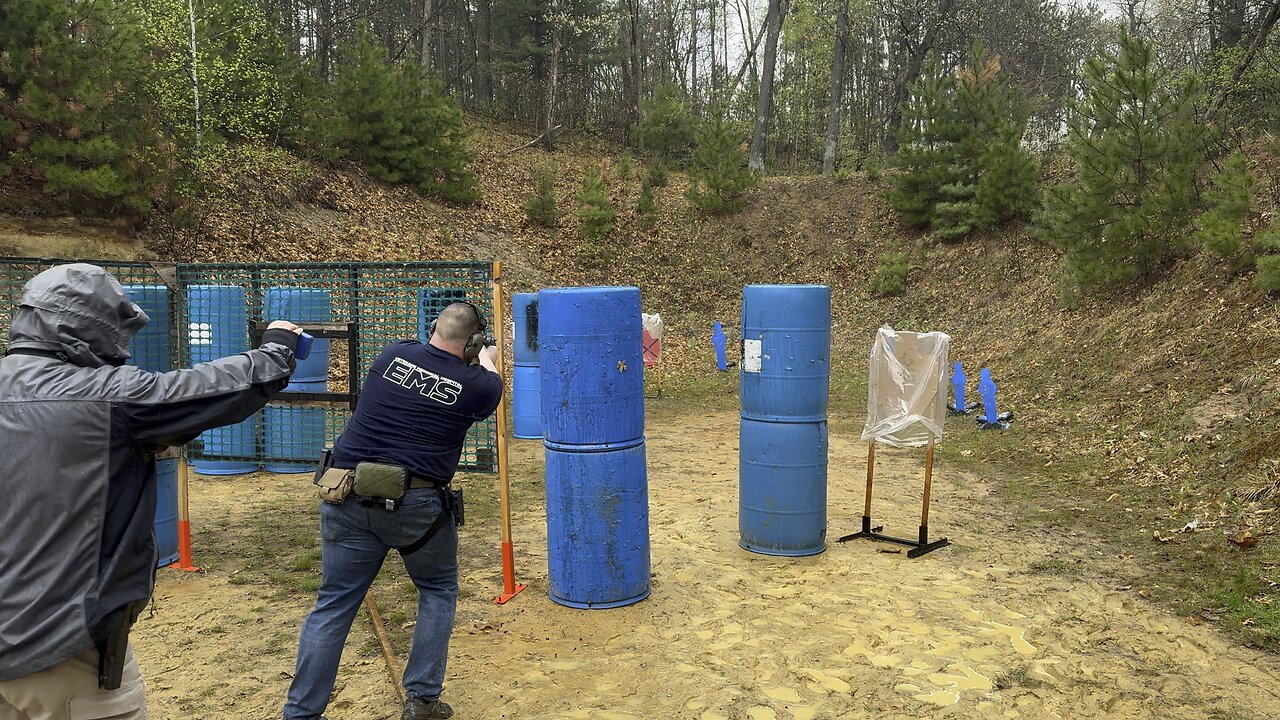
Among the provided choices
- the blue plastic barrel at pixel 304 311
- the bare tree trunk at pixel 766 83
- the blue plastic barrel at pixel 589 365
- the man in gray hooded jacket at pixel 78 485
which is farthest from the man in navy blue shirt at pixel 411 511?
the bare tree trunk at pixel 766 83

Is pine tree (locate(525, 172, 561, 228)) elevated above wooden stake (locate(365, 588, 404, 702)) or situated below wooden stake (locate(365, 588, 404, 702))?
above

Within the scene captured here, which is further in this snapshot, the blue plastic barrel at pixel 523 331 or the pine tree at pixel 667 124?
the pine tree at pixel 667 124

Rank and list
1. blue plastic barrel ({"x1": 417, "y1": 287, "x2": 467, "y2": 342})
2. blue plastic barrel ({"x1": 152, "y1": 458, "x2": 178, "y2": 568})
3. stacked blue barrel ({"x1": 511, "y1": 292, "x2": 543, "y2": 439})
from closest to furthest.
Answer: blue plastic barrel ({"x1": 152, "y1": 458, "x2": 178, "y2": 568}), blue plastic barrel ({"x1": 417, "y1": 287, "x2": 467, "y2": 342}), stacked blue barrel ({"x1": 511, "y1": 292, "x2": 543, "y2": 439})

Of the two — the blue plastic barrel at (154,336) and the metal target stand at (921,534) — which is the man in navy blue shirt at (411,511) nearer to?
the blue plastic barrel at (154,336)

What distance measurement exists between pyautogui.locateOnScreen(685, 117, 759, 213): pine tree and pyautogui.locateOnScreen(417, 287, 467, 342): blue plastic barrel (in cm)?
1672

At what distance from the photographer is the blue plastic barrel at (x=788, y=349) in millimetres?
6059

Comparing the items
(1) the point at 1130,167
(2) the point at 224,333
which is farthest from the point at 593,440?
(1) the point at 1130,167

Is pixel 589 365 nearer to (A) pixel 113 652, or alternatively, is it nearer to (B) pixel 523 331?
(A) pixel 113 652

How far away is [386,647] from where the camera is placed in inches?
177

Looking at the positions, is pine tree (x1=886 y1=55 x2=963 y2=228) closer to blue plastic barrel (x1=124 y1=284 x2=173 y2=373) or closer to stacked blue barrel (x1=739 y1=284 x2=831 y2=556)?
stacked blue barrel (x1=739 y1=284 x2=831 y2=556)

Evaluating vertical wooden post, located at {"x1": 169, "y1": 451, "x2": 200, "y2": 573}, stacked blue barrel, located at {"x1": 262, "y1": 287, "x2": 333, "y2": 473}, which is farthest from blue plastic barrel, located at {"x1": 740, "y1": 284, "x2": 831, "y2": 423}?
stacked blue barrel, located at {"x1": 262, "y1": 287, "x2": 333, "y2": 473}

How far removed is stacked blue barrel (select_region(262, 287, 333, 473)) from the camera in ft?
27.1

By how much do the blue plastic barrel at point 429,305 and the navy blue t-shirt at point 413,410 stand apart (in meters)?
3.06

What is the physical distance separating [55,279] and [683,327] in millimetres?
17682
